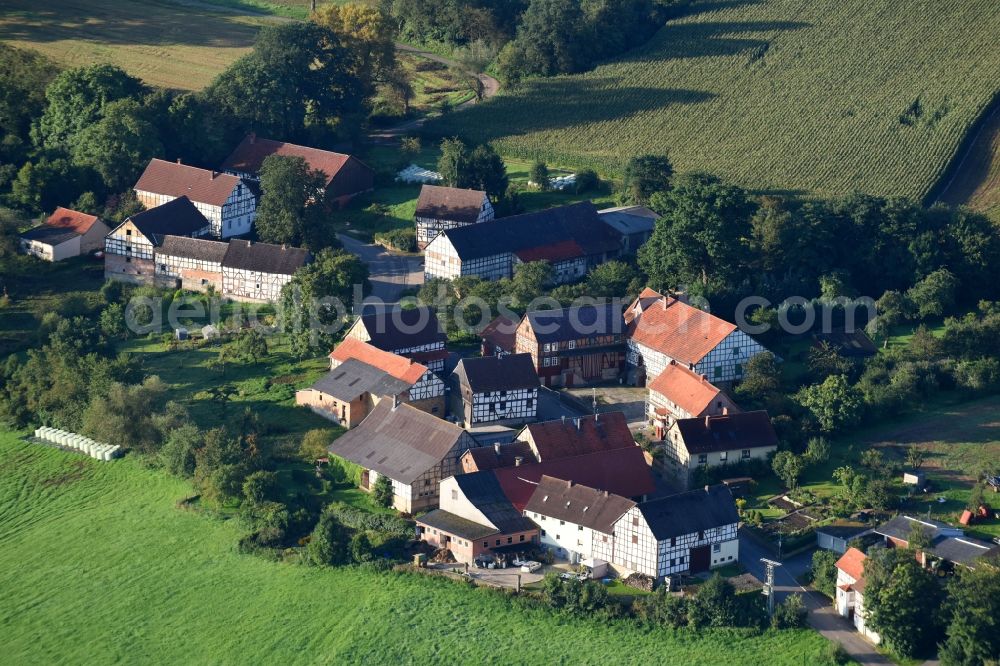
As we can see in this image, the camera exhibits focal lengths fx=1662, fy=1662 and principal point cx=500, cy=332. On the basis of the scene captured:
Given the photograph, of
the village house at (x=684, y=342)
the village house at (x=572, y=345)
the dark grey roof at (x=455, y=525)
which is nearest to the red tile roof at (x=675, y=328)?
the village house at (x=684, y=342)

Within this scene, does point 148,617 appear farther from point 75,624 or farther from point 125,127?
point 125,127

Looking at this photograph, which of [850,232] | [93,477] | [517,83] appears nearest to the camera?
[93,477]

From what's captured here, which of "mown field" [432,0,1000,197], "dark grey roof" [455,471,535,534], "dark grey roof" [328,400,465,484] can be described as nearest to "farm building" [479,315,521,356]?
"dark grey roof" [328,400,465,484]

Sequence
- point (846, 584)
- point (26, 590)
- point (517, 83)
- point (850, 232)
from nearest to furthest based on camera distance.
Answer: point (846, 584)
point (26, 590)
point (850, 232)
point (517, 83)

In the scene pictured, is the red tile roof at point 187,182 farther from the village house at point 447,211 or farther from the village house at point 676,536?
the village house at point 676,536

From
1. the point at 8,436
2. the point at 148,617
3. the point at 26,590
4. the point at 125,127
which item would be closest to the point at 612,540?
the point at 148,617

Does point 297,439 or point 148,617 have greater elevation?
point 297,439
